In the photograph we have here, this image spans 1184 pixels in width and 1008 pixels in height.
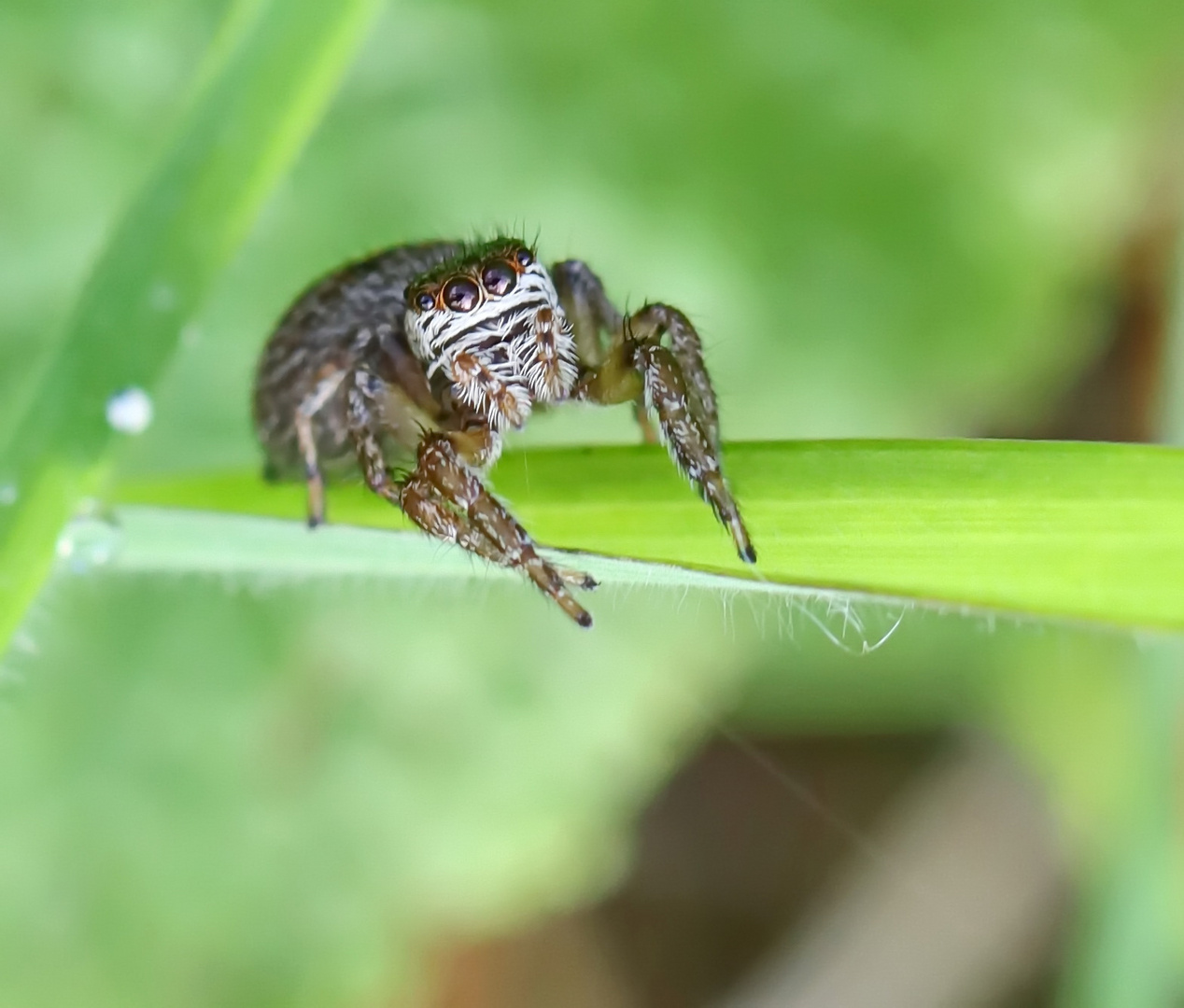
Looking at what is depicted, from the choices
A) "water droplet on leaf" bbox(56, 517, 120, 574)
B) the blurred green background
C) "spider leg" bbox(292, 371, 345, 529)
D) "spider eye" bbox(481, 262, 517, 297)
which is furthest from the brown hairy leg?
the blurred green background

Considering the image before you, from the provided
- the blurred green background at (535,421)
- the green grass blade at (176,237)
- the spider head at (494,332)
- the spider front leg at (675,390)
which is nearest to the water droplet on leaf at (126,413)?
the green grass blade at (176,237)

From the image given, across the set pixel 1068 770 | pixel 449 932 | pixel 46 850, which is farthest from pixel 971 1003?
pixel 46 850

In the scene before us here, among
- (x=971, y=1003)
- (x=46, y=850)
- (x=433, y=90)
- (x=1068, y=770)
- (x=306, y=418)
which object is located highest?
(x=433, y=90)

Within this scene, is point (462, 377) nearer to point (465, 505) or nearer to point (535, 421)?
point (465, 505)

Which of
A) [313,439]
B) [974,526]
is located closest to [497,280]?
[313,439]

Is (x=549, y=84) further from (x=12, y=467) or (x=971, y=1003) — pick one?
(x=971, y=1003)

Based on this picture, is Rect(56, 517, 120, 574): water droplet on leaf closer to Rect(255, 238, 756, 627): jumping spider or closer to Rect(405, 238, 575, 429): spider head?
Rect(255, 238, 756, 627): jumping spider

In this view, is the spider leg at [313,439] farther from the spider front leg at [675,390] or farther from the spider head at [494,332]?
the spider front leg at [675,390]
